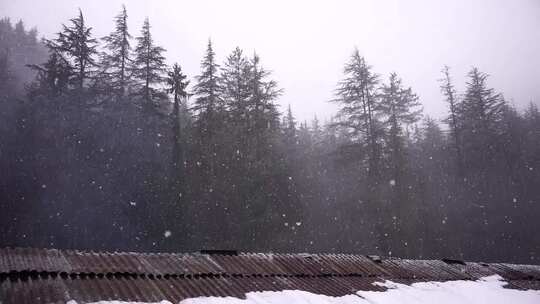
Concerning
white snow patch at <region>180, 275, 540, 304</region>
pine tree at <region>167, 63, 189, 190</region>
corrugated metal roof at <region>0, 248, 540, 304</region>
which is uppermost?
pine tree at <region>167, 63, 189, 190</region>

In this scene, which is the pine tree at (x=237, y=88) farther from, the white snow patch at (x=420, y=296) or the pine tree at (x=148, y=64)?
the white snow patch at (x=420, y=296)

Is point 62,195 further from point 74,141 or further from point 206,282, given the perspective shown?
point 206,282

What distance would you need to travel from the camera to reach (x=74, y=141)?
87.8 ft

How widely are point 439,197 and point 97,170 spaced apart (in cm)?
2722

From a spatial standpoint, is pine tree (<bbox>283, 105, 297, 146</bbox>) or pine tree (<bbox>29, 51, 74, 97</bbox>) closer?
pine tree (<bbox>29, 51, 74, 97</bbox>)

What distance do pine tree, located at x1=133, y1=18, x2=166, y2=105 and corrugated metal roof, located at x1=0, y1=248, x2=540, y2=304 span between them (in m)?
24.6

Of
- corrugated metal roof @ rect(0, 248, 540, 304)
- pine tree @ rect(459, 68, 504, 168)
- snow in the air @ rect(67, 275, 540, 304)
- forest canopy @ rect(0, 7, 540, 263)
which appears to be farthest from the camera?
pine tree @ rect(459, 68, 504, 168)

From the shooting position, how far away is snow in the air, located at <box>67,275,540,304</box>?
7352 millimetres

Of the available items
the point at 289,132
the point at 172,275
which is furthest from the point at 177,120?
the point at 172,275

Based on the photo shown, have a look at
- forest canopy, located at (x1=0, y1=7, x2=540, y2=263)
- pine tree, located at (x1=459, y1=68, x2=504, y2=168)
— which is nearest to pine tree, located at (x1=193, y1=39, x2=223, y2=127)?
forest canopy, located at (x1=0, y1=7, x2=540, y2=263)

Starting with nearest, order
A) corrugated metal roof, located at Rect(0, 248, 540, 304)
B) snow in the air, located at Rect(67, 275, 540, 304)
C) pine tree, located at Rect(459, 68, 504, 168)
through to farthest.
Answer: corrugated metal roof, located at Rect(0, 248, 540, 304), snow in the air, located at Rect(67, 275, 540, 304), pine tree, located at Rect(459, 68, 504, 168)

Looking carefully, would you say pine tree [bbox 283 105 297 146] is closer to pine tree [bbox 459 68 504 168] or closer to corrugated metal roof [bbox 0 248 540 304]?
pine tree [bbox 459 68 504 168]

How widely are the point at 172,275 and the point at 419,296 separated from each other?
5.47 metres

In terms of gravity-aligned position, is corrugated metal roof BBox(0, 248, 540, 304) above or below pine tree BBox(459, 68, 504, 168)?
below
